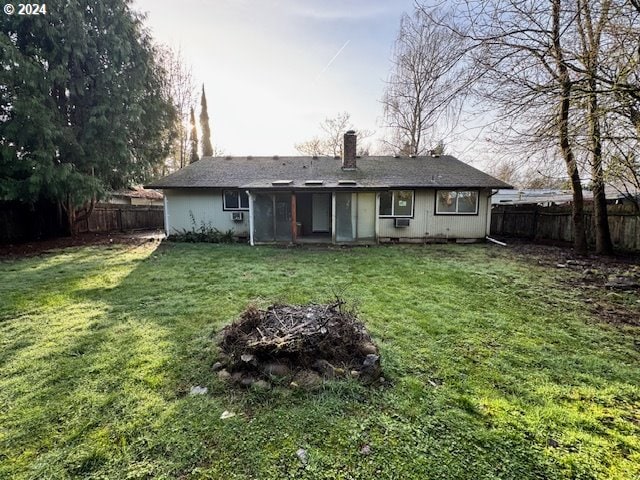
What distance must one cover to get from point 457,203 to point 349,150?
191 inches

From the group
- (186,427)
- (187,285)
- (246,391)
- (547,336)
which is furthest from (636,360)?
(187,285)

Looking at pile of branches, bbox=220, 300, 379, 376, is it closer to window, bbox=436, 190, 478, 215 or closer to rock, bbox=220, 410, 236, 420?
rock, bbox=220, 410, 236, 420

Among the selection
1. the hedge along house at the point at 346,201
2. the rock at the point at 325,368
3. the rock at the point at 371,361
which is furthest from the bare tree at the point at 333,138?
the rock at the point at 325,368

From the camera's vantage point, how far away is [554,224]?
11.9 metres

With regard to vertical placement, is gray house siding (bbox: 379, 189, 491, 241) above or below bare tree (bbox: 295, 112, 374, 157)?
below

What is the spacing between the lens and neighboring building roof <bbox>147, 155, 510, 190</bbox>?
1151 cm

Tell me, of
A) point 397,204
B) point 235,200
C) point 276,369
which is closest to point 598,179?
point 397,204

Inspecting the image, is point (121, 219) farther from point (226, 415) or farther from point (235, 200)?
point (226, 415)

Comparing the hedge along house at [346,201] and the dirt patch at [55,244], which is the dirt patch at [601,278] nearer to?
the hedge along house at [346,201]

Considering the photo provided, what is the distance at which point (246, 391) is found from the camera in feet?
8.96

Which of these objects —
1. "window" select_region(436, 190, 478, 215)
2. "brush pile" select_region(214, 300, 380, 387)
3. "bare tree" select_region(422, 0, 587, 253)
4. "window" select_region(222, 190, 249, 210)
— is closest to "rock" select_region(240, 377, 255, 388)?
"brush pile" select_region(214, 300, 380, 387)

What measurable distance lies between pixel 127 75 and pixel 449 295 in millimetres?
13353

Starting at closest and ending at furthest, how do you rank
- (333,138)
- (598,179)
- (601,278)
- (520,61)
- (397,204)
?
(520,61) → (601,278) → (598,179) → (397,204) → (333,138)

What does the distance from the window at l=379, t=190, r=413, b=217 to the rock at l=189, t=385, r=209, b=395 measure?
9885mm
